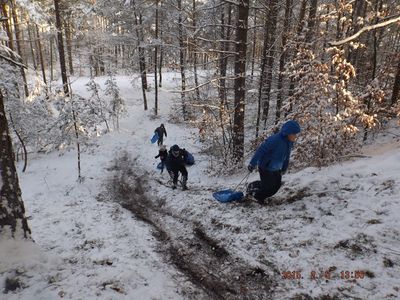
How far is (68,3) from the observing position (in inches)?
1061

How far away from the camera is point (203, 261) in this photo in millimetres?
5914

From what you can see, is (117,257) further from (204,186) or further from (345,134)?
(345,134)

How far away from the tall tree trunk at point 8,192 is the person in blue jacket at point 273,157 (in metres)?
4.54

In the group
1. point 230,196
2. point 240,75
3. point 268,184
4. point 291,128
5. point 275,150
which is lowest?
point 230,196

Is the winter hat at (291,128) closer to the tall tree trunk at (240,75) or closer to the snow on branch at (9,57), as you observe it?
the tall tree trunk at (240,75)

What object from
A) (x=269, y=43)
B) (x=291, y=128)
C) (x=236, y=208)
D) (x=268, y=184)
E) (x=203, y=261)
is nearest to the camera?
(x=203, y=261)

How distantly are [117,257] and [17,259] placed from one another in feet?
5.61

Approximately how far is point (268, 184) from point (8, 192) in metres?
5.11

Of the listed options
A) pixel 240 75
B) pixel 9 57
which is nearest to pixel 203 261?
pixel 9 57

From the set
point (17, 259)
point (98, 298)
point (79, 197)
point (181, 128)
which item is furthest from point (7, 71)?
point (98, 298)

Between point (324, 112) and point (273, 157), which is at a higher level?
point (324, 112)

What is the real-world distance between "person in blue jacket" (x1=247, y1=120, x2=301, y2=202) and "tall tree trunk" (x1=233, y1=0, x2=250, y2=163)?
357 centimetres
